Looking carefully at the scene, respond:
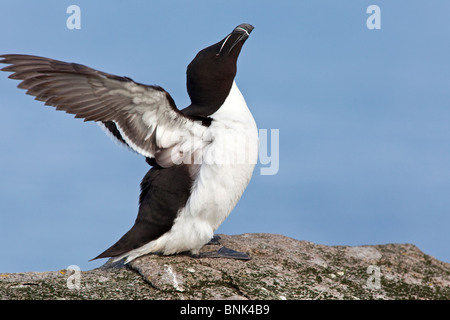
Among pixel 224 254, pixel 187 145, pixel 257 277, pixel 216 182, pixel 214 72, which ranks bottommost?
pixel 257 277

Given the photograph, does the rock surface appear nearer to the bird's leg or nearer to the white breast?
the bird's leg

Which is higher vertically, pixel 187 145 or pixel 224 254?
pixel 187 145

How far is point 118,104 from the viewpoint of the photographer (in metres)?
5.84

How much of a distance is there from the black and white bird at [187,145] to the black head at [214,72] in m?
0.01

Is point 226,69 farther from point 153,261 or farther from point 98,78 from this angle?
point 153,261

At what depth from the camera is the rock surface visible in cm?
581

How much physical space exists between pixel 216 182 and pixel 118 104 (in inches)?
48.7

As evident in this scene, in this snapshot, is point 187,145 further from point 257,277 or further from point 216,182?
point 257,277

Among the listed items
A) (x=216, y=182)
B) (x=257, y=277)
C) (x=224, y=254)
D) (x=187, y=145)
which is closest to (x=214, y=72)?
(x=187, y=145)

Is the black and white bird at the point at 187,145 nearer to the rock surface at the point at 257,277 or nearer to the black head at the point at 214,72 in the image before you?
the black head at the point at 214,72

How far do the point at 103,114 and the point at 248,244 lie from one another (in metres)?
2.54
